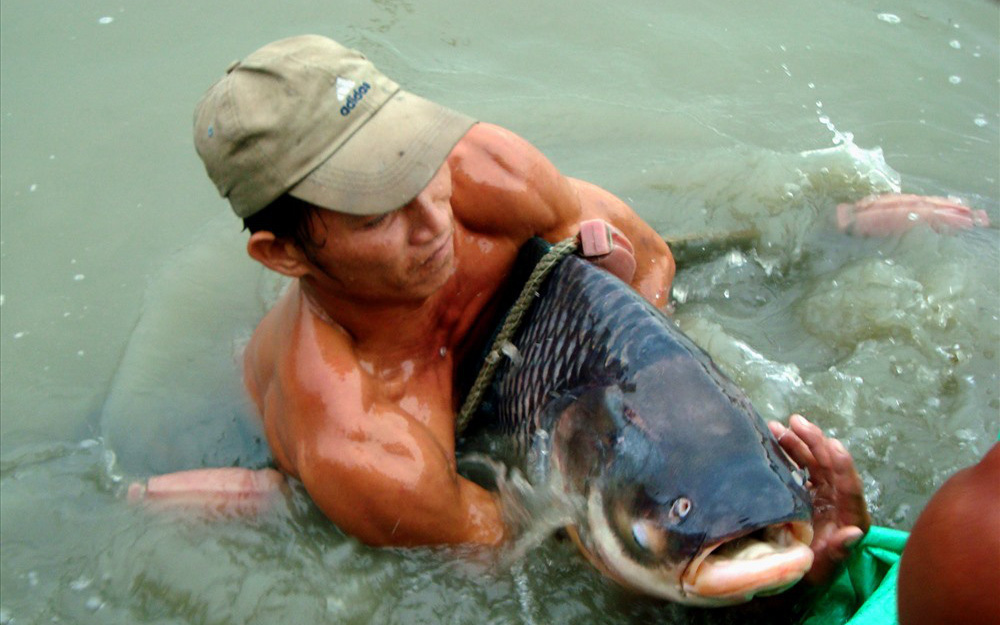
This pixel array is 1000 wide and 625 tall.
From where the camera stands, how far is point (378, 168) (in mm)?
1935

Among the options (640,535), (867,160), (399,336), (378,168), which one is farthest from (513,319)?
(867,160)

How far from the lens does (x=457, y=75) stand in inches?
185

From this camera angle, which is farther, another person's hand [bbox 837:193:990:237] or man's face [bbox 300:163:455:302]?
another person's hand [bbox 837:193:990:237]

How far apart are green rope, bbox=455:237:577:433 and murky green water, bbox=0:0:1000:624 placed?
16.7 inches

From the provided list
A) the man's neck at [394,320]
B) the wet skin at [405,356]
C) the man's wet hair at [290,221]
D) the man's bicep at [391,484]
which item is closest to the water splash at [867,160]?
the wet skin at [405,356]

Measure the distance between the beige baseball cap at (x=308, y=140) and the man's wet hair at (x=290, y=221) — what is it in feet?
0.19

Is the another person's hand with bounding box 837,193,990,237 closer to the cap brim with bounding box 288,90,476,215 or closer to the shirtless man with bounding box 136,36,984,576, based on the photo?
the shirtless man with bounding box 136,36,984,576

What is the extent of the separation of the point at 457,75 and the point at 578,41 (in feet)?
2.49

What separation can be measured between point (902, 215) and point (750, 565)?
244 cm

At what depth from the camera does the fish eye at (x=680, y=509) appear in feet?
5.72

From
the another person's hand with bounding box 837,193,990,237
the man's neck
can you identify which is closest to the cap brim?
the man's neck

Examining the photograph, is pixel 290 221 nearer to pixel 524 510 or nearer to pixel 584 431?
pixel 584 431

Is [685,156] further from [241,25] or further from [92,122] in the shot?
[92,122]

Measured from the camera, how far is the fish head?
1675mm
